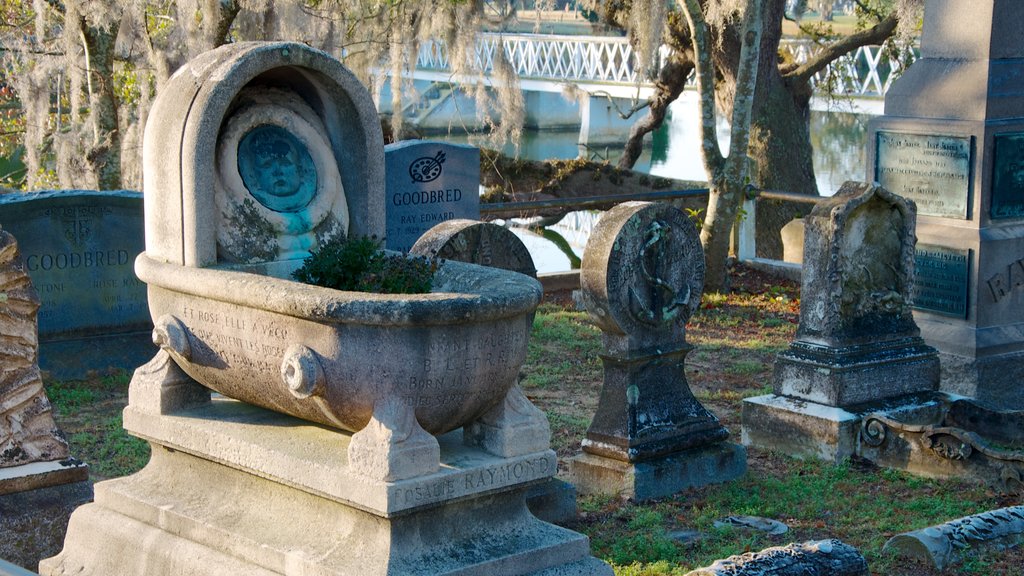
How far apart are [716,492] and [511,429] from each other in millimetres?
2372

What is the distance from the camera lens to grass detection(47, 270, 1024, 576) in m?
6.07

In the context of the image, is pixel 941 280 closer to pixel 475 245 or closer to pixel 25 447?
pixel 475 245

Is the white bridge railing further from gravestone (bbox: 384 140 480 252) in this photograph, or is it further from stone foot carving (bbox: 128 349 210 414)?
stone foot carving (bbox: 128 349 210 414)

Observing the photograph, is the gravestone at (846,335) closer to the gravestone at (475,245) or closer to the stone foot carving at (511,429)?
the gravestone at (475,245)

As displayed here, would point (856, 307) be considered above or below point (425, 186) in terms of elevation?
below

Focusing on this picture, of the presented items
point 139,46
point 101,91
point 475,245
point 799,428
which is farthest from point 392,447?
point 139,46

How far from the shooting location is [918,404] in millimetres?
7875

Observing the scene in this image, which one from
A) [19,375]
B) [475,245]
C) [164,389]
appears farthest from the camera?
[475,245]

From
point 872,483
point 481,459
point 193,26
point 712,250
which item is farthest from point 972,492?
point 193,26

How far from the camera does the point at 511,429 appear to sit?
5.02 metres

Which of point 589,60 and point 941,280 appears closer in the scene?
point 941,280

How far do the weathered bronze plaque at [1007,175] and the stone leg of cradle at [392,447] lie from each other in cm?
525

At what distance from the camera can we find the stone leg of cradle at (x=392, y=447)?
4.58 meters

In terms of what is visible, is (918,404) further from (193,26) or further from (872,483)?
(193,26)
